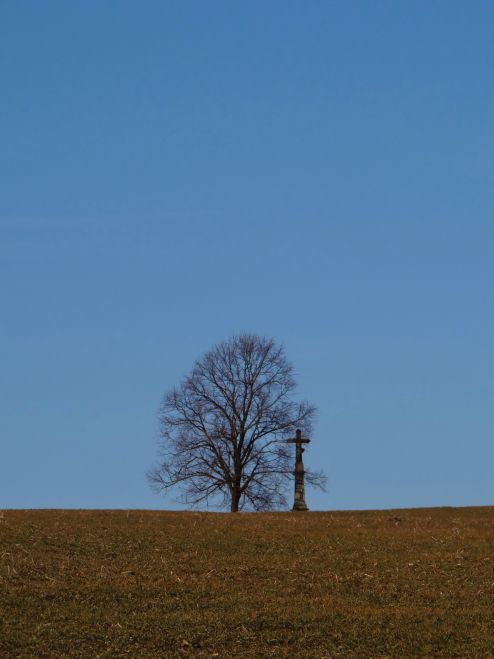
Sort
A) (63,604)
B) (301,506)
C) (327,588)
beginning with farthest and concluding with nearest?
1. (301,506)
2. (327,588)
3. (63,604)

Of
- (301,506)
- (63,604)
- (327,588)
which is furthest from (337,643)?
(301,506)

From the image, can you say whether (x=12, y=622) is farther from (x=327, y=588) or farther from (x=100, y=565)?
(x=327, y=588)

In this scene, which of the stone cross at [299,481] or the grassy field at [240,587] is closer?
the grassy field at [240,587]

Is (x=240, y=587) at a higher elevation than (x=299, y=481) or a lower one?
lower

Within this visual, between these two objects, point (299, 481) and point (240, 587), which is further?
point (299, 481)

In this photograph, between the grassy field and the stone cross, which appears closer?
the grassy field

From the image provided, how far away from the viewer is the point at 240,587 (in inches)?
→ 1056

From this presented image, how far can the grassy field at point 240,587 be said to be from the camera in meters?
21.7

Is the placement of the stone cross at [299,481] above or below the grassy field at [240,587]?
above

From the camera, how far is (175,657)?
2070 centimetres

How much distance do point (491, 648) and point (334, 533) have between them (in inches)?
592

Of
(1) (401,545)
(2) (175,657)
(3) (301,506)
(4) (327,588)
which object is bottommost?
(2) (175,657)

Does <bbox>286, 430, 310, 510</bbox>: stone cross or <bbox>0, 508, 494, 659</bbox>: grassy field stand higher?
<bbox>286, 430, 310, 510</bbox>: stone cross

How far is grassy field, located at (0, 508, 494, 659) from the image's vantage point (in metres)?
21.7
